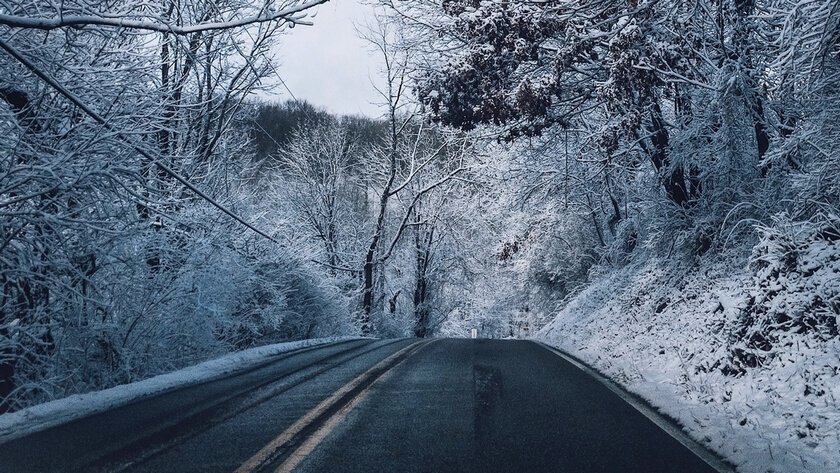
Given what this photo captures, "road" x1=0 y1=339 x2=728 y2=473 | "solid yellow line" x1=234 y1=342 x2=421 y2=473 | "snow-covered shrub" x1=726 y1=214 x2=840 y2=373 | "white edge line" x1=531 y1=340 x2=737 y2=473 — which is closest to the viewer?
"solid yellow line" x1=234 y1=342 x2=421 y2=473

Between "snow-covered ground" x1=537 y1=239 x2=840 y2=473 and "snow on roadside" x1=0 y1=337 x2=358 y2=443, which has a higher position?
"snow-covered ground" x1=537 y1=239 x2=840 y2=473

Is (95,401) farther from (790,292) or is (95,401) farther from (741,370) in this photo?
(790,292)

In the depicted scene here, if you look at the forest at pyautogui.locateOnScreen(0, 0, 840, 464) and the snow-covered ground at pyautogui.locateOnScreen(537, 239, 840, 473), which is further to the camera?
the forest at pyautogui.locateOnScreen(0, 0, 840, 464)

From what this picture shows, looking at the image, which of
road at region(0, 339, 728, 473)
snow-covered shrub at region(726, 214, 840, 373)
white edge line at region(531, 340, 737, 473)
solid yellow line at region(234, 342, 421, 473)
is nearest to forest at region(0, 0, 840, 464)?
snow-covered shrub at region(726, 214, 840, 373)

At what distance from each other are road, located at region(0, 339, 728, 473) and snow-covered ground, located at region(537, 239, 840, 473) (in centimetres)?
47

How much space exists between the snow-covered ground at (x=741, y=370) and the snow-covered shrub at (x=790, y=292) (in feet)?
0.06

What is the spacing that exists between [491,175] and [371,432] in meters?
18.8

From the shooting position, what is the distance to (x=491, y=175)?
2338 cm

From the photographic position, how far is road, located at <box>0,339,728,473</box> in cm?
428

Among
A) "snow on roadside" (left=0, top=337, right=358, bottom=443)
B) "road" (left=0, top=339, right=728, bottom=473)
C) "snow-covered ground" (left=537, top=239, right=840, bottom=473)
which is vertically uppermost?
"snow-covered ground" (left=537, top=239, right=840, bottom=473)

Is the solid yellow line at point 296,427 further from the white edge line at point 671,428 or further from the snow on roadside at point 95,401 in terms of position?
the white edge line at point 671,428

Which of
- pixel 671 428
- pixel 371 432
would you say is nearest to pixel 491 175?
pixel 671 428

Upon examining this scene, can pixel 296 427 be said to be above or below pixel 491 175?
below

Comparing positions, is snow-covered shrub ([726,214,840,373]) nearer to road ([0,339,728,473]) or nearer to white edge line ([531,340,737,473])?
white edge line ([531,340,737,473])
